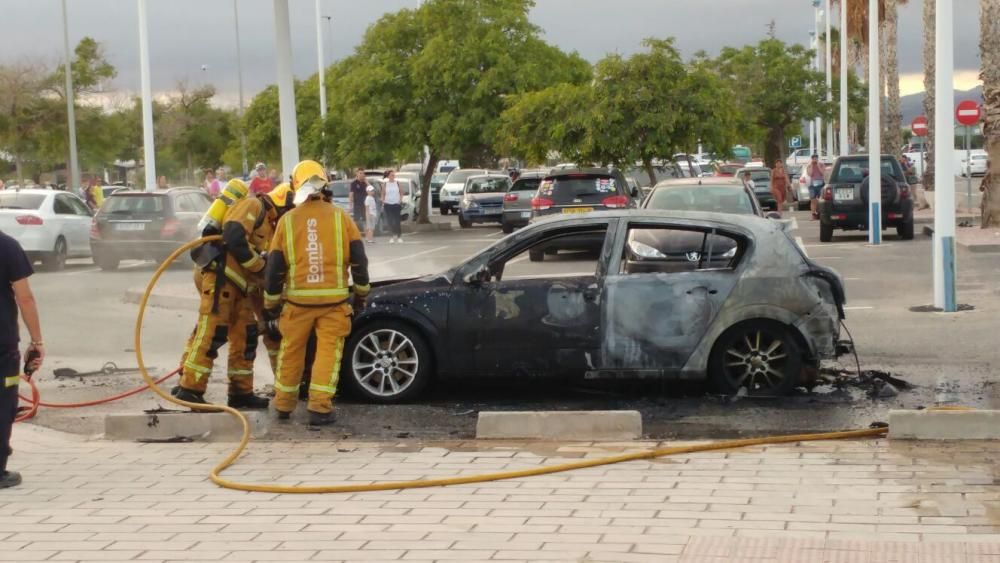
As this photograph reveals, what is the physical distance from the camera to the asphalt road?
→ 32.0ft

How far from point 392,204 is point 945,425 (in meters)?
26.6

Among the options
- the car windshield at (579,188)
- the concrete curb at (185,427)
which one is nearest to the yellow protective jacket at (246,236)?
the concrete curb at (185,427)

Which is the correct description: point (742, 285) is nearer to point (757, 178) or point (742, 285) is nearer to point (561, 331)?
point (561, 331)

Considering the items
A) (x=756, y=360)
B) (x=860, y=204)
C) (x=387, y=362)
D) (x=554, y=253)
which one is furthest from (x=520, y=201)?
(x=756, y=360)

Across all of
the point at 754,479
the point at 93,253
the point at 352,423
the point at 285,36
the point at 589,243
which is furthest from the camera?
the point at 93,253

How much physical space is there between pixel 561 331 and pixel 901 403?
2469 millimetres

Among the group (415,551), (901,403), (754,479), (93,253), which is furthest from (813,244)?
(415,551)

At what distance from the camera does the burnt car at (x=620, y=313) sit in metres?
10.3

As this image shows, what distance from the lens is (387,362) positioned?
10.6 m

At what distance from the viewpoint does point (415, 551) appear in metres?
6.32

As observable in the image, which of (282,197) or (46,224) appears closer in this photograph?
(282,197)

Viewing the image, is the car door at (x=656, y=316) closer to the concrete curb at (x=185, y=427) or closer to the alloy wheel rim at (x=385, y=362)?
the alloy wheel rim at (x=385, y=362)

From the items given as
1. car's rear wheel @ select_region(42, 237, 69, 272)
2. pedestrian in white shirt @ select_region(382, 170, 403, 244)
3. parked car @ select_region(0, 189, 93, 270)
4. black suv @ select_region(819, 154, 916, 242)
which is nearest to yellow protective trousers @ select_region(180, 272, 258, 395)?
parked car @ select_region(0, 189, 93, 270)

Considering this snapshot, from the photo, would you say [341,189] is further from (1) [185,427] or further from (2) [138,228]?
(1) [185,427]
